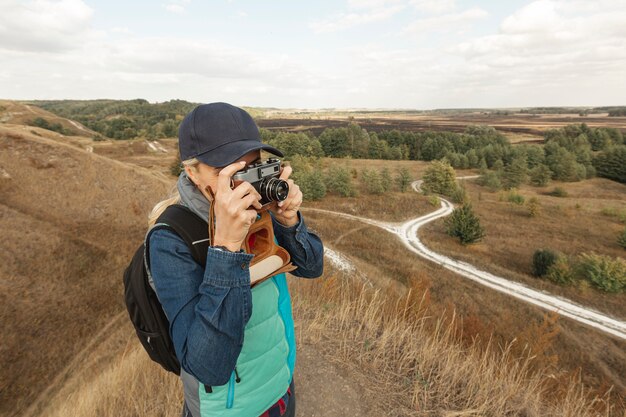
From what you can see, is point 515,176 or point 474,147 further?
point 474,147

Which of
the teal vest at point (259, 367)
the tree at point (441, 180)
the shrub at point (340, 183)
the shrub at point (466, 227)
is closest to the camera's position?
the teal vest at point (259, 367)

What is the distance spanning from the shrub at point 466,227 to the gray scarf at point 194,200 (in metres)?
35.7

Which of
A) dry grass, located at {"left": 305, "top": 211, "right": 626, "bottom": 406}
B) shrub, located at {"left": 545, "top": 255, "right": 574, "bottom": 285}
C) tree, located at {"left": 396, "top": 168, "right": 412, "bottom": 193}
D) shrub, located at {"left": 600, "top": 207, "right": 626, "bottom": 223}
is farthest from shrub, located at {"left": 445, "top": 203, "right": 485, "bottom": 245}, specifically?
shrub, located at {"left": 600, "top": 207, "right": 626, "bottom": 223}

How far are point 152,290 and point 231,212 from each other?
0.71 meters

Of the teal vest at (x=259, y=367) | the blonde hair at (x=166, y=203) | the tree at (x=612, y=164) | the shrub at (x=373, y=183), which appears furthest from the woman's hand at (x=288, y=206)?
the tree at (x=612, y=164)

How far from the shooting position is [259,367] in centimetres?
200

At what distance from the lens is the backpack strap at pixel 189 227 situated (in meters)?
1.60

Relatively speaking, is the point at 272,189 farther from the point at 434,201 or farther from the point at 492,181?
the point at 492,181

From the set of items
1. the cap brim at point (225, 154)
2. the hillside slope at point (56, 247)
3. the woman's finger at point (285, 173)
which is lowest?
the hillside slope at point (56, 247)

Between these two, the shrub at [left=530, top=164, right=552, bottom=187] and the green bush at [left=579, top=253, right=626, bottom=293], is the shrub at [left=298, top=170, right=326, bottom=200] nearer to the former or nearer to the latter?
the green bush at [left=579, top=253, right=626, bottom=293]

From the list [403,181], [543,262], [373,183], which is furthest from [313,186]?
[543,262]

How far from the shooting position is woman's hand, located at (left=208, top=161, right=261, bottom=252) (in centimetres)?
151

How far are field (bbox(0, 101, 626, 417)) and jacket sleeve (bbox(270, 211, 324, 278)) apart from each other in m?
2.22

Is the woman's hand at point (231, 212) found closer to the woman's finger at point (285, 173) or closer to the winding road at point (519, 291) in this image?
the woman's finger at point (285, 173)
